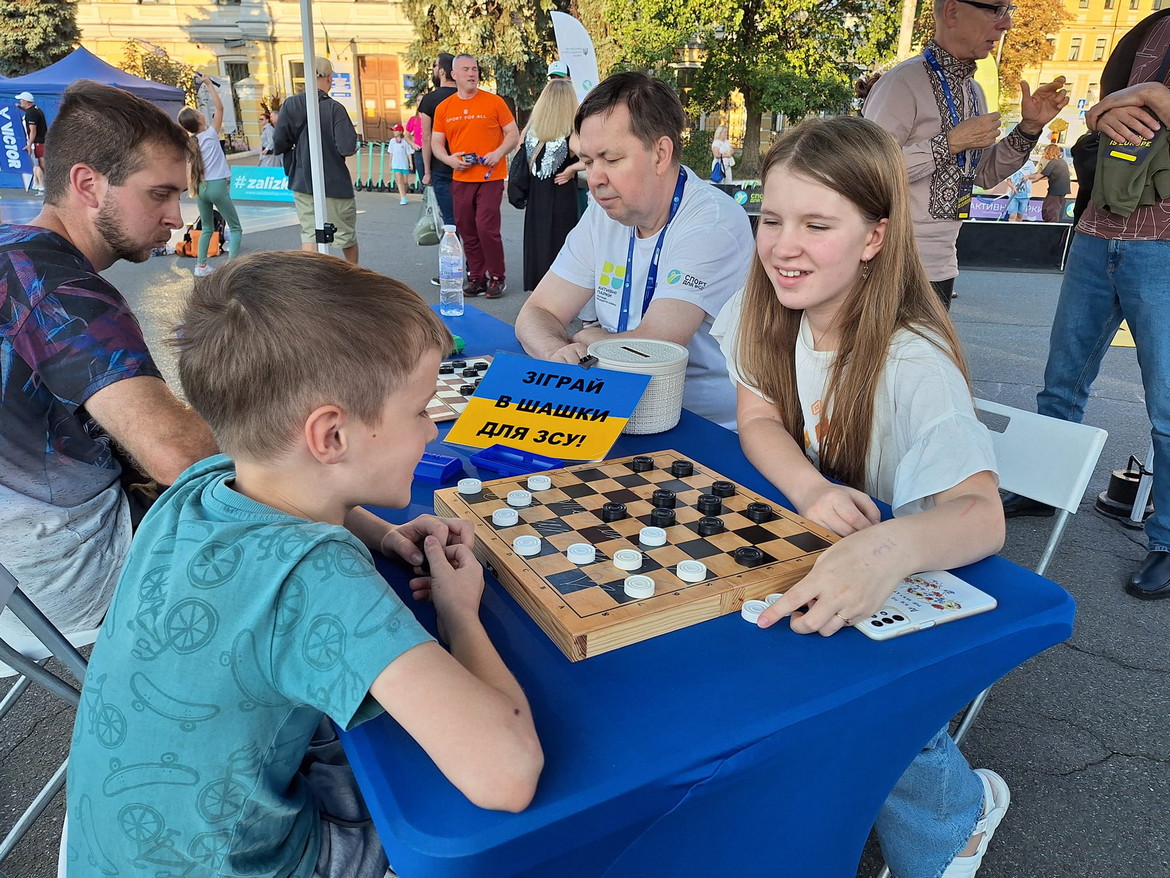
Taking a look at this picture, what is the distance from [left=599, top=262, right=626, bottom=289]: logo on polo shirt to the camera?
2533mm

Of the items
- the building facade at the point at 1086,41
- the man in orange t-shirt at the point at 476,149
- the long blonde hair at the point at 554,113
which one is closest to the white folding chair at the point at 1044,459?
the long blonde hair at the point at 554,113

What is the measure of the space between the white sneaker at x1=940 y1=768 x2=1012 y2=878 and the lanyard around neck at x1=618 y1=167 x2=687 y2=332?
1.50 m

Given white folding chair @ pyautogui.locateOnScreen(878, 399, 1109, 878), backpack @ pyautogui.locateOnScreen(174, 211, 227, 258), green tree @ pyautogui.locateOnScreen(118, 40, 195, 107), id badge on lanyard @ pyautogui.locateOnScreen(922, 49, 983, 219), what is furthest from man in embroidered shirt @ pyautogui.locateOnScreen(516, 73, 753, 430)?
green tree @ pyautogui.locateOnScreen(118, 40, 195, 107)

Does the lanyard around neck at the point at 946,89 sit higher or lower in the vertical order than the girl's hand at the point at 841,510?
higher

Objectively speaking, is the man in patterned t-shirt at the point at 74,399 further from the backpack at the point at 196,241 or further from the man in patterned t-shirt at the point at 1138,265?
the backpack at the point at 196,241

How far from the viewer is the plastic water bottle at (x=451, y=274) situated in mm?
3055

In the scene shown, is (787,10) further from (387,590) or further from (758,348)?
(387,590)

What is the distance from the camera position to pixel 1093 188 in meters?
2.86

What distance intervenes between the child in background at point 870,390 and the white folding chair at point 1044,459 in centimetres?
18

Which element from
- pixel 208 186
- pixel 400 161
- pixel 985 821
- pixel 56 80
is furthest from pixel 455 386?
pixel 56 80

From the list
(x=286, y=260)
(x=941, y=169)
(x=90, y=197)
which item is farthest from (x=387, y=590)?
(x=941, y=169)

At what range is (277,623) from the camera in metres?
0.84

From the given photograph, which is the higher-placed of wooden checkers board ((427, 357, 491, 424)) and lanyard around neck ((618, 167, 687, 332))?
lanyard around neck ((618, 167, 687, 332))

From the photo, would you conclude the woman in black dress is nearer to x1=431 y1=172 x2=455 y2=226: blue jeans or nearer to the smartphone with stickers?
x1=431 y1=172 x2=455 y2=226: blue jeans
